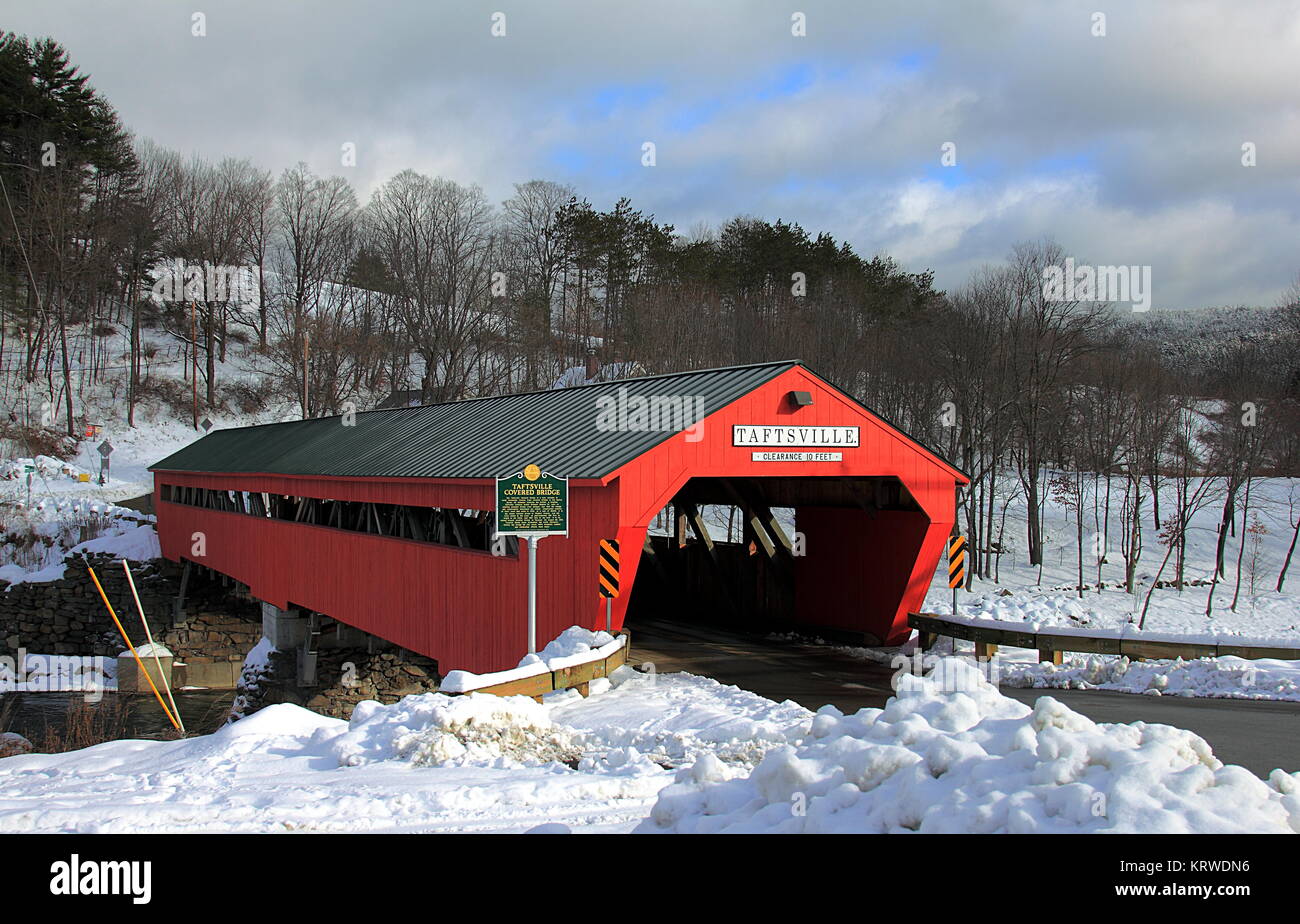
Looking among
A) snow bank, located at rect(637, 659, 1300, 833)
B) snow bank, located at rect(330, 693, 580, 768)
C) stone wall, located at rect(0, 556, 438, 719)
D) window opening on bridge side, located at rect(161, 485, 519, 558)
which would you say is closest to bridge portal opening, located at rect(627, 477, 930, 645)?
window opening on bridge side, located at rect(161, 485, 519, 558)

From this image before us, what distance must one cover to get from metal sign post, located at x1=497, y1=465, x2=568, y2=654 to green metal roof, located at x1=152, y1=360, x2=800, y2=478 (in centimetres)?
67

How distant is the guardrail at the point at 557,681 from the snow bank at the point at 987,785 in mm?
3606

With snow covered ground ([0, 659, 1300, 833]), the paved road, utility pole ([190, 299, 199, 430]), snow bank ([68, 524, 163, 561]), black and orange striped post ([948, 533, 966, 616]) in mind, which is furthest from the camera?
utility pole ([190, 299, 199, 430])

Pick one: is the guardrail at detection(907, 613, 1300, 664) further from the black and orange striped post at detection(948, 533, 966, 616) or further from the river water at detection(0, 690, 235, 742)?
the river water at detection(0, 690, 235, 742)

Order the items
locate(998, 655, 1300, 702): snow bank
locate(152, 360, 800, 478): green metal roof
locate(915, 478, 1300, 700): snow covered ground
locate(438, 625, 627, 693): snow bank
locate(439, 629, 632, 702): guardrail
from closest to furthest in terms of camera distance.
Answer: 1. locate(438, 625, 627, 693): snow bank
2. locate(439, 629, 632, 702): guardrail
3. locate(998, 655, 1300, 702): snow bank
4. locate(915, 478, 1300, 700): snow covered ground
5. locate(152, 360, 800, 478): green metal roof

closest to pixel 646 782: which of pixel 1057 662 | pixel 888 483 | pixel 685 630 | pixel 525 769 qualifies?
pixel 525 769

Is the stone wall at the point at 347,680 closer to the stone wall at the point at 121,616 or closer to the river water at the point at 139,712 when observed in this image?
the river water at the point at 139,712

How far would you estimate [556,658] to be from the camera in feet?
32.4

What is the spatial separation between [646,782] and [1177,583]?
80.2ft

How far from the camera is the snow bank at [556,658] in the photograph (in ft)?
27.4

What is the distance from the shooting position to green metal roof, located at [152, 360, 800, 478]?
1268cm

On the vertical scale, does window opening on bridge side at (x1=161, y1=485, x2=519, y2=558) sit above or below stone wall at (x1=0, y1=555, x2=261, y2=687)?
above

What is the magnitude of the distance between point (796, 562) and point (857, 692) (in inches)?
259
